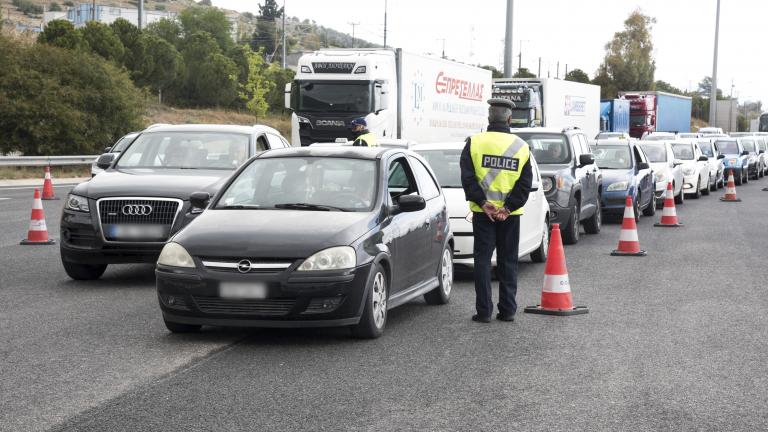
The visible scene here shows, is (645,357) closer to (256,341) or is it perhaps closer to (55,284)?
(256,341)

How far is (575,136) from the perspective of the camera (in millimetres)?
17906

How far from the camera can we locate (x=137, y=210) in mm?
11336

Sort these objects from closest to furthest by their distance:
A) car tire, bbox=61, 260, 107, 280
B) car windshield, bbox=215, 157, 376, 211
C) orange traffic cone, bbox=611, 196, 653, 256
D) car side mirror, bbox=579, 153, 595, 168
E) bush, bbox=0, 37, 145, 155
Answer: car windshield, bbox=215, 157, 376, 211 → car tire, bbox=61, 260, 107, 280 → orange traffic cone, bbox=611, 196, 653, 256 → car side mirror, bbox=579, 153, 595, 168 → bush, bbox=0, 37, 145, 155

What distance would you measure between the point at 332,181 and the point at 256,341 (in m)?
1.56

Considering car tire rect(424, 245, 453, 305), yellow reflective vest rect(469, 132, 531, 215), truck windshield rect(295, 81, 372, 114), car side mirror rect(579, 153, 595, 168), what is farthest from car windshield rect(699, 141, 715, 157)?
yellow reflective vest rect(469, 132, 531, 215)

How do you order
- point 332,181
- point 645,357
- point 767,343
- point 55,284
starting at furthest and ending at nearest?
point 55,284 → point 332,181 → point 767,343 → point 645,357

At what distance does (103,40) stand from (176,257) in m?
52.2

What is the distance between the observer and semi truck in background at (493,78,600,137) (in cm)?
3706

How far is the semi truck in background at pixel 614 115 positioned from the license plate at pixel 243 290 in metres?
44.8

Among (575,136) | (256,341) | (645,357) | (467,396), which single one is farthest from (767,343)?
(575,136)

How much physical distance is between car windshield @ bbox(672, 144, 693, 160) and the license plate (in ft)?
77.3

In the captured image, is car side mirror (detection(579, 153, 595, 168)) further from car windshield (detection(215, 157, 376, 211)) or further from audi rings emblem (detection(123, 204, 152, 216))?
car windshield (detection(215, 157, 376, 211))

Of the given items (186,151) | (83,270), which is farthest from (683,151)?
(83,270)

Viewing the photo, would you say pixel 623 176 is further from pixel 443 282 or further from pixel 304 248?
pixel 304 248
